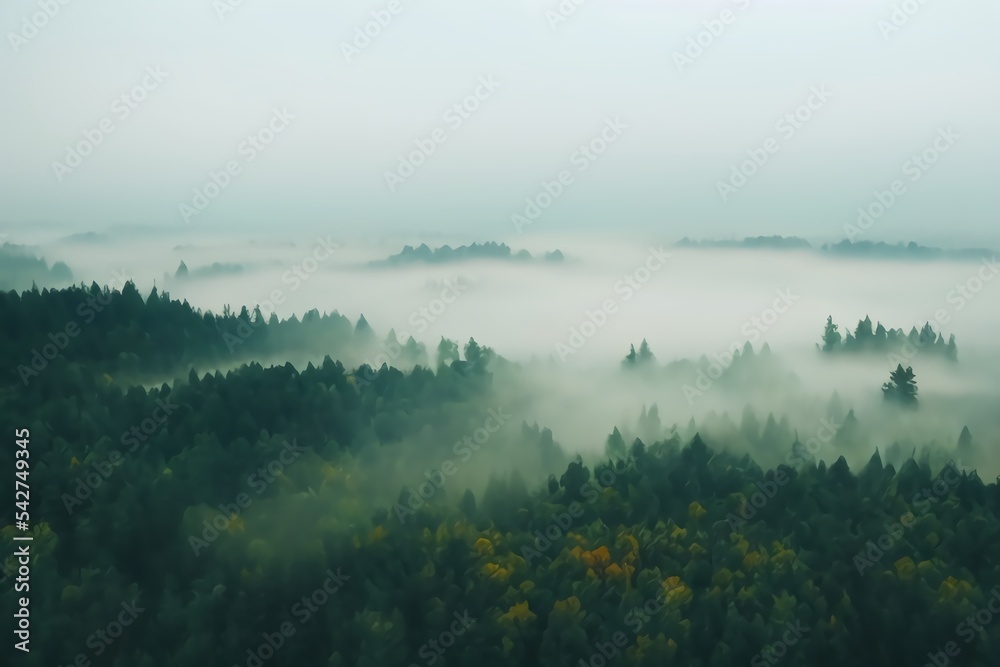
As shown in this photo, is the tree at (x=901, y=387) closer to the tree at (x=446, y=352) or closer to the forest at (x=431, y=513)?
the forest at (x=431, y=513)

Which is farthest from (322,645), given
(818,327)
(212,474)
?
(818,327)

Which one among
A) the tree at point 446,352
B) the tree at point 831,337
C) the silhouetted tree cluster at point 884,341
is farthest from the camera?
the tree at point 446,352

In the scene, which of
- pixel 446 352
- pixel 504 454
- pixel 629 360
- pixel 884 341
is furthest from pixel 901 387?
pixel 446 352

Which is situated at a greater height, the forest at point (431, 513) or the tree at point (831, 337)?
the tree at point (831, 337)

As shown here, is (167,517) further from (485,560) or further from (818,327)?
(818,327)

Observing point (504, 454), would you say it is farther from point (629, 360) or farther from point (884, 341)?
point (884, 341)

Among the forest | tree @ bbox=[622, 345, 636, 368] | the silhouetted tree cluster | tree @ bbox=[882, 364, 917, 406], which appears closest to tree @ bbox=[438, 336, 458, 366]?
the forest

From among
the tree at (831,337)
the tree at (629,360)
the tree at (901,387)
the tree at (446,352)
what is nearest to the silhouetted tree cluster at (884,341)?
the tree at (831,337)
